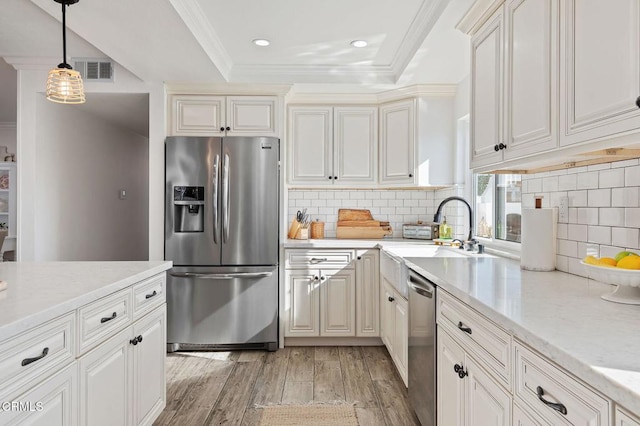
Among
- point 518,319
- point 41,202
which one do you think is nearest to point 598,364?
point 518,319

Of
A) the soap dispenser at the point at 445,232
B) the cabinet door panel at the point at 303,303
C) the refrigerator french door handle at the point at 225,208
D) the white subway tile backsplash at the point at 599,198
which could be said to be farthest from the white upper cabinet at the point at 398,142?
the white subway tile backsplash at the point at 599,198

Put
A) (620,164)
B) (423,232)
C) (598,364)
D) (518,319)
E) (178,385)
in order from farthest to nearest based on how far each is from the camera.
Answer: (423,232)
(178,385)
(620,164)
(518,319)
(598,364)

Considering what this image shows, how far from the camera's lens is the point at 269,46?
3.02 meters

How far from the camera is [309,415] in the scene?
2369 millimetres

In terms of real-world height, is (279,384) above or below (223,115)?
below

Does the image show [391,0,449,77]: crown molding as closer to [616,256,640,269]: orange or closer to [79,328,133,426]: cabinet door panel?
[616,256,640,269]: orange

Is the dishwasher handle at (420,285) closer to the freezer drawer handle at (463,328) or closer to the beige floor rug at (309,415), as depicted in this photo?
the freezer drawer handle at (463,328)

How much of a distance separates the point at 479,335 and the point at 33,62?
3935mm

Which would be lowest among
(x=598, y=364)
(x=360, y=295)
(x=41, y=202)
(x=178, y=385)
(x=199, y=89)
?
(x=178, y=385)

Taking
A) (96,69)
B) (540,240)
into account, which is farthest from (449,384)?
(96,69)

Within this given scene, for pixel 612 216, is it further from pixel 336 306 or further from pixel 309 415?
pixel 336 306

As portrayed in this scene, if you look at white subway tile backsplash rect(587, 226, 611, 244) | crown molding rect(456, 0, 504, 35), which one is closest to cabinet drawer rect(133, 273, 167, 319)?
white subway tile backsplash rect(587, 226, 611, 244)

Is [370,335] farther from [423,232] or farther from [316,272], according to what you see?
[423,232]

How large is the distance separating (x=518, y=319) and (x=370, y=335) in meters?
2.55
